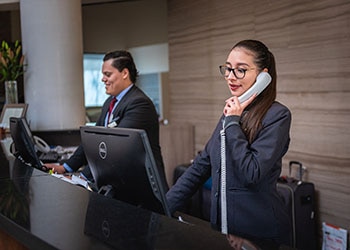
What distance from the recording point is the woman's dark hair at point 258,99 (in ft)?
5.91

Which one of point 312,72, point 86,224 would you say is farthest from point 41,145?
point 86,224

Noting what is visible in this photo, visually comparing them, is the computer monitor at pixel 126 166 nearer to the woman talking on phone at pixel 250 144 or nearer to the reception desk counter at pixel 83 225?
the reception desk counter at pixel 83 225

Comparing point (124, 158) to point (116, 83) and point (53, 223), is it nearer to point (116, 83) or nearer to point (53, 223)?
point (53, 223)

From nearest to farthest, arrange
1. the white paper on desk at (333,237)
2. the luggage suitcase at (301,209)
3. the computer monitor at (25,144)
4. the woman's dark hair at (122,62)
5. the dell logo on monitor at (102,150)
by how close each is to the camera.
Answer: the dell logo on monitor at (102,150) < the computer monitor at (25,144) < the woman's dark hair at (122,62) < the white paper on desk at (333,237) < the luggage suitcase at (301,209)

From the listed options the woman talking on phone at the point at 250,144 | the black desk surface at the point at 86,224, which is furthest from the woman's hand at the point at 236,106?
the black desk surface at the point at 86,224

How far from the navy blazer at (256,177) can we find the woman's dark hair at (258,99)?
3 cm

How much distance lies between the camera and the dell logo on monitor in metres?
1.54

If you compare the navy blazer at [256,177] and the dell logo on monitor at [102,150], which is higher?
the dell logo on monitor at [102,150]

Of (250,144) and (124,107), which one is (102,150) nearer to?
(250,144)

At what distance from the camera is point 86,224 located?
1207 millimetres

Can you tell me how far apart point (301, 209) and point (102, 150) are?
102 inches

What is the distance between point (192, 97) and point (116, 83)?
269cm

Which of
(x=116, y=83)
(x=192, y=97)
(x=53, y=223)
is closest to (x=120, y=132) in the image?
(x=53, y=223)

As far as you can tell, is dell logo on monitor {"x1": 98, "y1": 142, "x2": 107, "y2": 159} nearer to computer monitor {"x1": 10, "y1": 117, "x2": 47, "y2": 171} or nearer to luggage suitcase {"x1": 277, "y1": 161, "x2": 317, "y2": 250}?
computer monitor {"x1": 10, "y1": 117, "x2": 47, "y2": 171}
